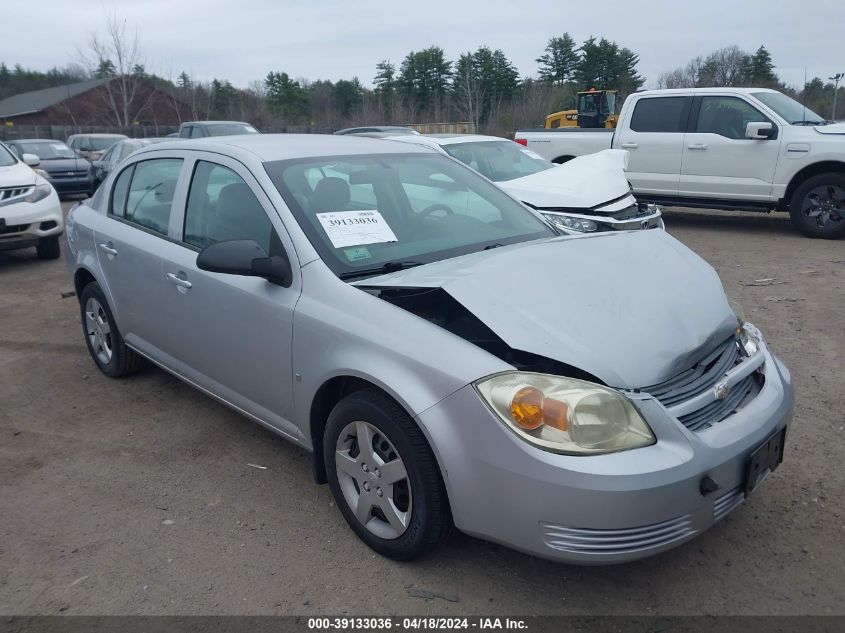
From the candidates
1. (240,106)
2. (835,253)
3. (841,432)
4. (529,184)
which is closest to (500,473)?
(841,432)

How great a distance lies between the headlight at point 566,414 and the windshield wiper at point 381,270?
Result: 2.98 ft

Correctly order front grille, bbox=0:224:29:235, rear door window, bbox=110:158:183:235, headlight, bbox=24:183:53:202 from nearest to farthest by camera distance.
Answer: rear door window, bbox=110:158:183:235 → front grille, bbox=0:224:29:235 → headlight, bbox=24:183:53:202

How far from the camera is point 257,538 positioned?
314cm

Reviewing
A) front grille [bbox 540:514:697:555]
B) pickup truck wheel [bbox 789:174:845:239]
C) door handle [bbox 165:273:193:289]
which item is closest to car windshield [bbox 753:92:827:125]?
pickup truck wheel [bbox 789:174:845:239]

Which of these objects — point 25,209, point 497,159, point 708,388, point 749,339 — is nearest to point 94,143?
point 25,209

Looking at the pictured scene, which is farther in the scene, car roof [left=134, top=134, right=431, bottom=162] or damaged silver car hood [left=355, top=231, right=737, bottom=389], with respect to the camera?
car roof [left=134, top=134, right=431, bottom=162]

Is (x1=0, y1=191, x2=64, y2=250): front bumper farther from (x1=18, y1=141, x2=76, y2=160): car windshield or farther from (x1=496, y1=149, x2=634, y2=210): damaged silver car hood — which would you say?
(x1=18, y1=141, x2=76, y2=160): car windshield

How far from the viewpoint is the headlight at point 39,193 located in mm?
8976

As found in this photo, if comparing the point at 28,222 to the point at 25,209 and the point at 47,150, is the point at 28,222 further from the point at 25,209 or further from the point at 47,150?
the point at 47,150

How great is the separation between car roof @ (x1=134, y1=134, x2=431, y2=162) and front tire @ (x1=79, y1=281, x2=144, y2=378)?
1.24m

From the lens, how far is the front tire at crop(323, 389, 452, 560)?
2641 millimetres

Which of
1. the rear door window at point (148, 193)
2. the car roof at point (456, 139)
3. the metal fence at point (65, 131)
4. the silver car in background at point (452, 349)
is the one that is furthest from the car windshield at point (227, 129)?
the metal fence at point (65, 131)

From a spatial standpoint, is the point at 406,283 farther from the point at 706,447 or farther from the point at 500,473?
the point at 706,447

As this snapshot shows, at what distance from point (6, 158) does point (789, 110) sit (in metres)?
10.8
